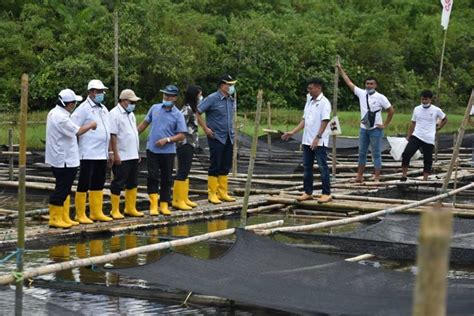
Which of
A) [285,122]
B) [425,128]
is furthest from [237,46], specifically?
[425,128]

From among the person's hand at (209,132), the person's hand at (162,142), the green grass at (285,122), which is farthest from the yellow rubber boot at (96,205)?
the green grass at (285,122)

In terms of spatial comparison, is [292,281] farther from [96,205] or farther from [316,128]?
[316,128]

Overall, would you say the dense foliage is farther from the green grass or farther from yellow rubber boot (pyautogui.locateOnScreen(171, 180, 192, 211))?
yellow rubber boot (pyautogui.locateOnScreen(171, 180, 192, 211))

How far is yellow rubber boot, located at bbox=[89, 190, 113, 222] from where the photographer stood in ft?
35.4

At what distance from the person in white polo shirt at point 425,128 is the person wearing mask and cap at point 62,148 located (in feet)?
20.7

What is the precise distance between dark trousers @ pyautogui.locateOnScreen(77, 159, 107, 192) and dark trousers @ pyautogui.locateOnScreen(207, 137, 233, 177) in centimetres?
197

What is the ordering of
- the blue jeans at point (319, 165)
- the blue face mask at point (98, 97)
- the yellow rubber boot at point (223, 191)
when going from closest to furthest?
the blue face mask at point (98, 97) < the blue jeans at point (319, 165) < the yellow rubber boot at point (223, 191)

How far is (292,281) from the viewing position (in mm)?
6605

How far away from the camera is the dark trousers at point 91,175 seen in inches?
416

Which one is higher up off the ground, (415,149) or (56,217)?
(415,149)

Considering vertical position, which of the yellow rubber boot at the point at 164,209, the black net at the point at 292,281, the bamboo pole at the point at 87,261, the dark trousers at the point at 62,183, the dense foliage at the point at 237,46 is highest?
the dense foliage at the point at 237,46

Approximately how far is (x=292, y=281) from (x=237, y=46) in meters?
25.2

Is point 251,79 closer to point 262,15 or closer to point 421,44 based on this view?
point 262,15

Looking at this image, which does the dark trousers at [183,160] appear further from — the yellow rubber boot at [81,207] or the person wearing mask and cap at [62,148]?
the person wearing mask and cap at [62,148]
